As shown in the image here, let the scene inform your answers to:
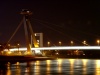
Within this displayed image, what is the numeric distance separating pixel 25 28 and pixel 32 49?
6.83m

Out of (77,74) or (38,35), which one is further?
(38,35)

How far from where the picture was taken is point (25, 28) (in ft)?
237

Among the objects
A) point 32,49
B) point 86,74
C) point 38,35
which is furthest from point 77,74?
point 38,35

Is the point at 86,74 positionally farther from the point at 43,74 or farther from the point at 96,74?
the point at 43,74

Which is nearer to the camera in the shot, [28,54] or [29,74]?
[29,74]

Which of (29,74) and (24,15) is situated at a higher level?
(24,15)

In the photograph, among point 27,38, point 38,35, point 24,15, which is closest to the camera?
point 27,38

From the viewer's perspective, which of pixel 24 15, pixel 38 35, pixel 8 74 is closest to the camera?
pixel 8 74

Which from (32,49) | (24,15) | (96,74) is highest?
(24,15)

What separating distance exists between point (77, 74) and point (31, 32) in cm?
4195

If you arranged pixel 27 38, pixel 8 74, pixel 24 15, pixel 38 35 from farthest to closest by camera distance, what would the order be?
pixel 38 35
pixel 24 15
pixel 27 38
pixel 8 74

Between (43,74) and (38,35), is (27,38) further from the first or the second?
(43,74)

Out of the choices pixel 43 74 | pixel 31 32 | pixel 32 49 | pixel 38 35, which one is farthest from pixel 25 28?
pixel 43 74

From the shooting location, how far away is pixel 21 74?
31.6m
